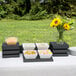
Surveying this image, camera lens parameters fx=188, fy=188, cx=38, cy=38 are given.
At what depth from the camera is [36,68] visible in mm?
1994

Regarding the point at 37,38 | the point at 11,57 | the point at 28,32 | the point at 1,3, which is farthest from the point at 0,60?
the point at 1,3

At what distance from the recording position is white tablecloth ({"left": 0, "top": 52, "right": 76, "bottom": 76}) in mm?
1965

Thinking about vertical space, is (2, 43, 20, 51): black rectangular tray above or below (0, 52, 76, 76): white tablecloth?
above

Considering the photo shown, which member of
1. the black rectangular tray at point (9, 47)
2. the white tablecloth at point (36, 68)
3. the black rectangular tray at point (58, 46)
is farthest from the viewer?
the black rectangular tray at point (58, 46)

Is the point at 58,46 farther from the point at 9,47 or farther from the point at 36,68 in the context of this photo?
the point at 9,47

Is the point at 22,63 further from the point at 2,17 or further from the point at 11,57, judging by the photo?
the point at 2,17

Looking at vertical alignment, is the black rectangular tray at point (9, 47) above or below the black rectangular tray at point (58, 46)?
above

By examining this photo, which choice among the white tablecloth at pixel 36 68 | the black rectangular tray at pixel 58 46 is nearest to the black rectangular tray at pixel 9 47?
the white tablecloth at pixel 36 68

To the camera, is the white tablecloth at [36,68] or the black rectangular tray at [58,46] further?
the black rectangular tray at [58,46]

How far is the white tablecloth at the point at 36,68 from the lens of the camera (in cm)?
196

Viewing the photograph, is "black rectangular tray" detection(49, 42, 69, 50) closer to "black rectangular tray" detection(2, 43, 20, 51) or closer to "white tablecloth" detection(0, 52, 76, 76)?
"white tablecloth" detection(0, 52, 76, 76)

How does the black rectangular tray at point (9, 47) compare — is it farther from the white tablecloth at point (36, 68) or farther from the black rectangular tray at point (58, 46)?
the black rectangular tray at point (58, 46)

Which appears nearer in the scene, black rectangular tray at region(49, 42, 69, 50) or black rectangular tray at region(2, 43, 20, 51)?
black rectangular tray at region(2, 43, 20, 51)

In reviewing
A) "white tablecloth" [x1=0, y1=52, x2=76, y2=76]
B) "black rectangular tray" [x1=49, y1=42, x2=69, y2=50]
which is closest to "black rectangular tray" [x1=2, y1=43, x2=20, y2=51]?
"white tablecloth" [x1=0, y1=52, x2=76, y2=76]
